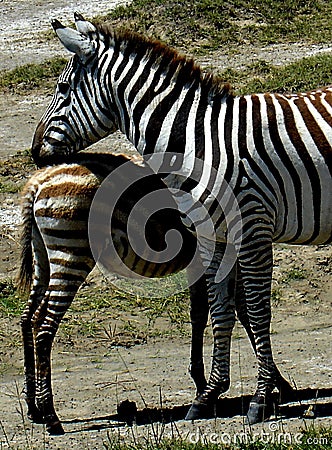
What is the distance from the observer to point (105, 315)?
8.89m

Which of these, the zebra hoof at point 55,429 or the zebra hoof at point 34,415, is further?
the zebra hoof at point 34,415

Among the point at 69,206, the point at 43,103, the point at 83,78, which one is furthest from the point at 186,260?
the point at 43,103

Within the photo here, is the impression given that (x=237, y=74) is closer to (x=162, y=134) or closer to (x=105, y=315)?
(x=105, y=315)

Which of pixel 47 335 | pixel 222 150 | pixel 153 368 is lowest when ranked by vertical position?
pixel 153 368

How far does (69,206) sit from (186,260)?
1.10m

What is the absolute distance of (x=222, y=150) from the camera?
608 centimetres

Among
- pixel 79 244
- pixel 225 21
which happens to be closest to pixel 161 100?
pixel 79 244

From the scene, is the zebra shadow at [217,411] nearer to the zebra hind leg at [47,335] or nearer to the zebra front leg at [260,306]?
the zebra front leg at [260,306]

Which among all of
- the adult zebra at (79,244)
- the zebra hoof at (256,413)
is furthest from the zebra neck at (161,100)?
the zebra hoof at (256,413)

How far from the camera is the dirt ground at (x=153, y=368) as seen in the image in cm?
609

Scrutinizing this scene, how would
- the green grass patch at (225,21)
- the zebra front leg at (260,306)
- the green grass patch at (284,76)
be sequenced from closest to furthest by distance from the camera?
1. the zebra front leg at (260,306)
2. the green grass patch at (284,76)
3. the green grass patch at (225,21)

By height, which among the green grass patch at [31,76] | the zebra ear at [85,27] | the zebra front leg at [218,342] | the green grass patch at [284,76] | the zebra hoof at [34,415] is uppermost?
the green grass patch at [31,76]

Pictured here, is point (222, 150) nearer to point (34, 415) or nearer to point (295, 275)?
point (34, 415)

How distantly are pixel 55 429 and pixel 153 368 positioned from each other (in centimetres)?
145
